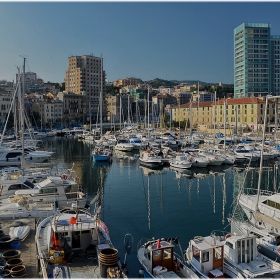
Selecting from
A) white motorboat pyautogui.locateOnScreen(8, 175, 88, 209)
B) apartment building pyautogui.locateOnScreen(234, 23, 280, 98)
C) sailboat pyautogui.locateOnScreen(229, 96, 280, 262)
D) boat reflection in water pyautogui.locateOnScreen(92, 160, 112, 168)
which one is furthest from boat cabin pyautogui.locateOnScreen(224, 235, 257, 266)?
apartment building pyautogui.locateOnScreen(234, 23, 280, 98)

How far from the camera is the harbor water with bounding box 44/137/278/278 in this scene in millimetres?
19719

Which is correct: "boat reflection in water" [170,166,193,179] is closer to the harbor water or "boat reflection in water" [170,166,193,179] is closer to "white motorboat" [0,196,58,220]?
the harbor water

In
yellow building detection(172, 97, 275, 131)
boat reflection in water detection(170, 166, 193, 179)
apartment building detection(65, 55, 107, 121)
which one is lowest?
boat reflection in water detection(170, 166, 193, 179)

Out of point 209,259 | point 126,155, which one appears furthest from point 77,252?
point 126,155

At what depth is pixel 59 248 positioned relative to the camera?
12.3 m

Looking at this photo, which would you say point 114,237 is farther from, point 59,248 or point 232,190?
point 232,190

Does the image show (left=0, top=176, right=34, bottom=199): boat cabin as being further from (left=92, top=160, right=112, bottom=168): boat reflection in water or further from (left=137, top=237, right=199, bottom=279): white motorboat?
(left=92, top=160, right=112, bottom=168): boat reflection in water

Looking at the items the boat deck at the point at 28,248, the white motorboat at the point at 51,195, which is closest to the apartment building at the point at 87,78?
the white motorboat at the point at 51,195

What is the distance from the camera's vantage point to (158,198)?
28000mm

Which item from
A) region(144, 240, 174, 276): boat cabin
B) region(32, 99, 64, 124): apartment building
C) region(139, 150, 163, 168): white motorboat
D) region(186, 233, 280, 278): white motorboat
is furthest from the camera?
region(32, 99, 64, 124): apartment building

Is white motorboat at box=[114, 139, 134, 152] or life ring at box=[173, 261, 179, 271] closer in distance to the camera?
life ring at box=[173, 261, 179, 271]

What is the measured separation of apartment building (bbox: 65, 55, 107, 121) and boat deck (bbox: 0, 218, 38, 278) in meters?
125

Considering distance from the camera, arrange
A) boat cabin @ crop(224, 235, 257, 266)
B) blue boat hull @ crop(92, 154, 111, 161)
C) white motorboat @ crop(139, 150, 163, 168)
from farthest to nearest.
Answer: blue boat hull @ crop(92, 154, 111, 161), white motorboat @ crop(139, 150, 163, 168), boat cabin @ crop(224, 235, 257, 266)

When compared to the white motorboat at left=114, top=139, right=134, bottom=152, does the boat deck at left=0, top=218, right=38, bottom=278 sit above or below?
below
